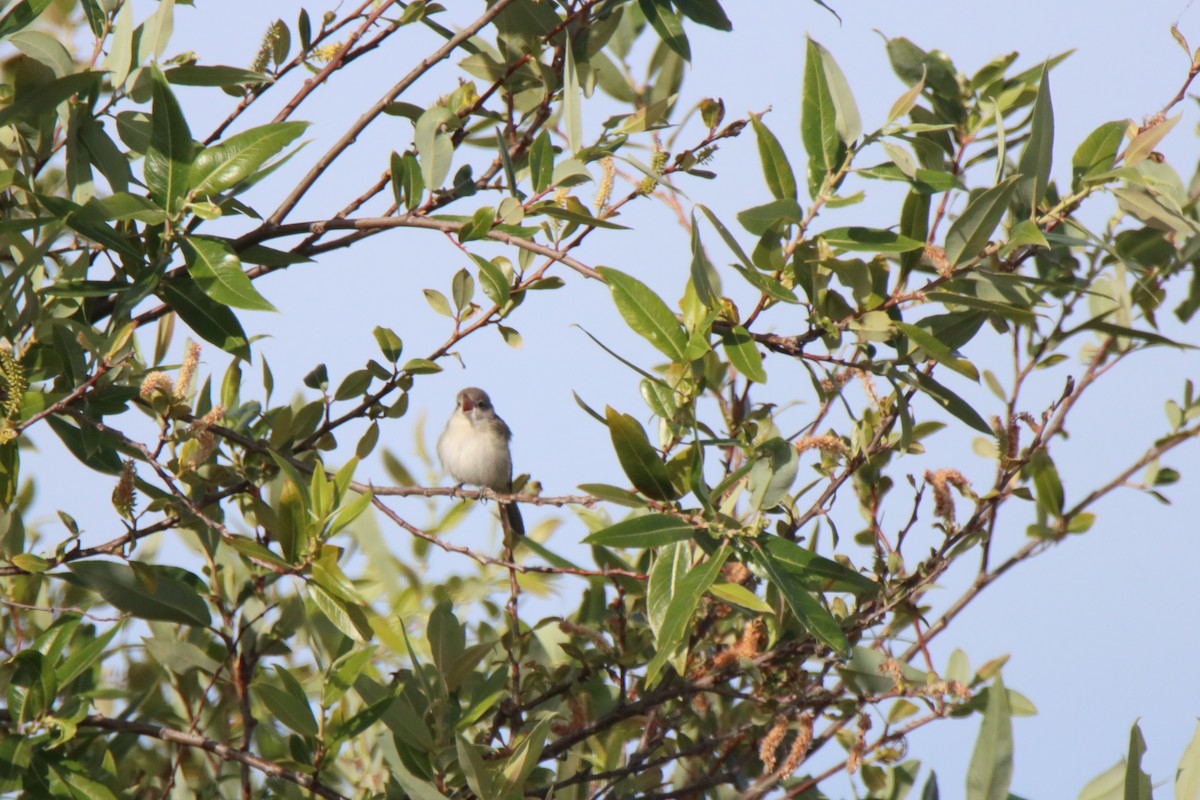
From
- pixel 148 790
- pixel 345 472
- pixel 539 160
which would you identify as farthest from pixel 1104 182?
pixel 148 790

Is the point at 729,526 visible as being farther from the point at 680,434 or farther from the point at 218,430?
the point at 218,430

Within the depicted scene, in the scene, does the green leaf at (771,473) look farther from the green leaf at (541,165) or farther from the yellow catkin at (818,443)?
the green leaf at (541,165)

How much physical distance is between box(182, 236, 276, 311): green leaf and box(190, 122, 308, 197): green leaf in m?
0.11

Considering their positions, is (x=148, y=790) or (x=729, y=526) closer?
(x=729, y=526)

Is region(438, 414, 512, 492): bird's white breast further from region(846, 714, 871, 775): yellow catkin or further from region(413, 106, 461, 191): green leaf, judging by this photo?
region(413, 106, 461, 191): green leaf

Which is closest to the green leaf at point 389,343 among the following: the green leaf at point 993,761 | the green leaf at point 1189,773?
the green leaf at point 993,761

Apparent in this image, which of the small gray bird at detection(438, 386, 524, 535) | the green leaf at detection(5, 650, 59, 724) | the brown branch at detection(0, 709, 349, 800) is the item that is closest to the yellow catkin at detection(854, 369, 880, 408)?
the brown branch at detection(0, 709, 349, 800)

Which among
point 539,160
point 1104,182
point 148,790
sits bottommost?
point 148,790

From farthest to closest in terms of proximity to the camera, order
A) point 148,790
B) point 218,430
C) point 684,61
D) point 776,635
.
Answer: point 148,790
point 684,61
point 776,635
point 218,430

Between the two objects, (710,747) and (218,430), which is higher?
(218,430)

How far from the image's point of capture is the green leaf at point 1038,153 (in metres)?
2.36

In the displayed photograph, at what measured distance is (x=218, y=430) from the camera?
297 centimetres

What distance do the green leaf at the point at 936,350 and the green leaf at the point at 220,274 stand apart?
4.12 ft

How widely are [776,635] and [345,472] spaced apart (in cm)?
142
